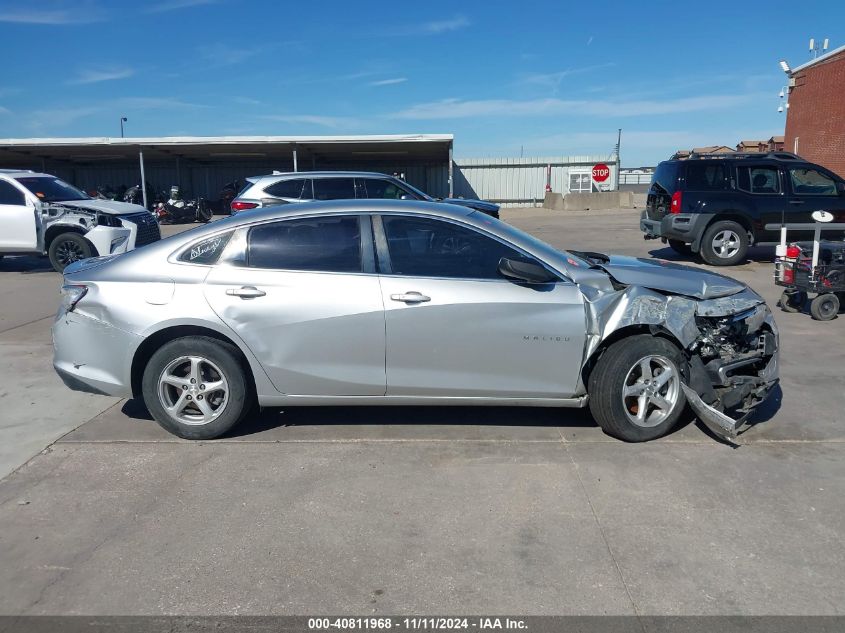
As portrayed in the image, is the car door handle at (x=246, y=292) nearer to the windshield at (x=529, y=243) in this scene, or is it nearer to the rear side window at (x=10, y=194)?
the windshield at (x=529, y=243)

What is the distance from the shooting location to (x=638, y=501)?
400cm

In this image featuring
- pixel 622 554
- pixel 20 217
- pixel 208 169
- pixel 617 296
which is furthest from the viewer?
pixel 208 169

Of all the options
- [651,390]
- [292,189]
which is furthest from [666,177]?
[651,390]

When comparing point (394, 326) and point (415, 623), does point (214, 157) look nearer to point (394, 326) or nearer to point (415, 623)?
point (394, 326)

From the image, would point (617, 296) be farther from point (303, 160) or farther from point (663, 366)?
point (303, 160)

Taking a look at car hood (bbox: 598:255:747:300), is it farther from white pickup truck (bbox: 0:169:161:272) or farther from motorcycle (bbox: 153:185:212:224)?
motorcycle (bbox: 153:185:212:224)

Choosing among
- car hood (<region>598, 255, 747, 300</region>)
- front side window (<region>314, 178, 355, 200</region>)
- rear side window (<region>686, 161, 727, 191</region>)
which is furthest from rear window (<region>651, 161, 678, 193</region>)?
car hood (<region>598, 255, 747, 300</region>)

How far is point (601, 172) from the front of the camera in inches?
1411

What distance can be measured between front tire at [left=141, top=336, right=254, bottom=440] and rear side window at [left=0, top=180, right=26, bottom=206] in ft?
33.8

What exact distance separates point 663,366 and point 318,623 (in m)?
2.89

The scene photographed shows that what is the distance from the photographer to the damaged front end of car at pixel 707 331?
15.4 feet

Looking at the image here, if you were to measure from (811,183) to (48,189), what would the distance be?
47.7 feet

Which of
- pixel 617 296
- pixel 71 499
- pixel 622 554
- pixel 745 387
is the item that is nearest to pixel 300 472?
pixel 71 499

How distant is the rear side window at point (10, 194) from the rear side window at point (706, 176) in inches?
490
